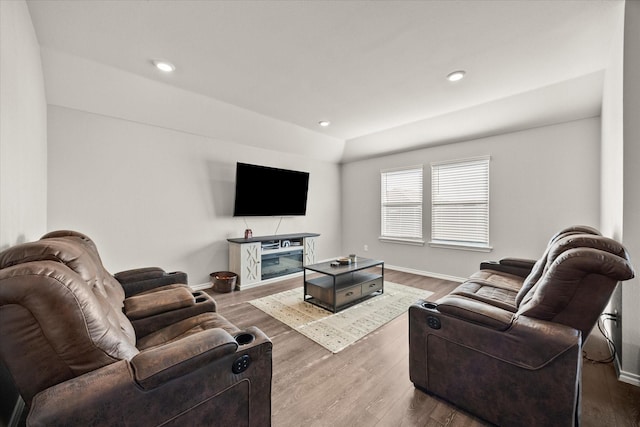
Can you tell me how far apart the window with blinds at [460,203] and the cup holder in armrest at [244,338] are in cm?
431

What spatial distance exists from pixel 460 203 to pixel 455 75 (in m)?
2.37

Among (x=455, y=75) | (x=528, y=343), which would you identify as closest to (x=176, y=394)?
(x=528, y=343)

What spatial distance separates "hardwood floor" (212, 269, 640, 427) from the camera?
1660 mm

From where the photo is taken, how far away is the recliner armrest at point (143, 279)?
7.82 feet

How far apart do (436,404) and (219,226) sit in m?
3.90

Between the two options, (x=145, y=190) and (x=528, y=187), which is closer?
(x=145, y=190)

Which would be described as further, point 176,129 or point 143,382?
point 176,129

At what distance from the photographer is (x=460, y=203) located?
4625mm

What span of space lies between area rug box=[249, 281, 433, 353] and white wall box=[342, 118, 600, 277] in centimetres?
122

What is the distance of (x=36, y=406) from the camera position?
2.78 ft

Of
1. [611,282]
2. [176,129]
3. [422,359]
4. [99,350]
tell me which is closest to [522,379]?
[422,359]

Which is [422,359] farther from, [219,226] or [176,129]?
[176,129]

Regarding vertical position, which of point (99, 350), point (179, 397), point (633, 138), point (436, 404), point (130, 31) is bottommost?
point (436, 404)

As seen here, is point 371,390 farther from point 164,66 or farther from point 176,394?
point 164,66
